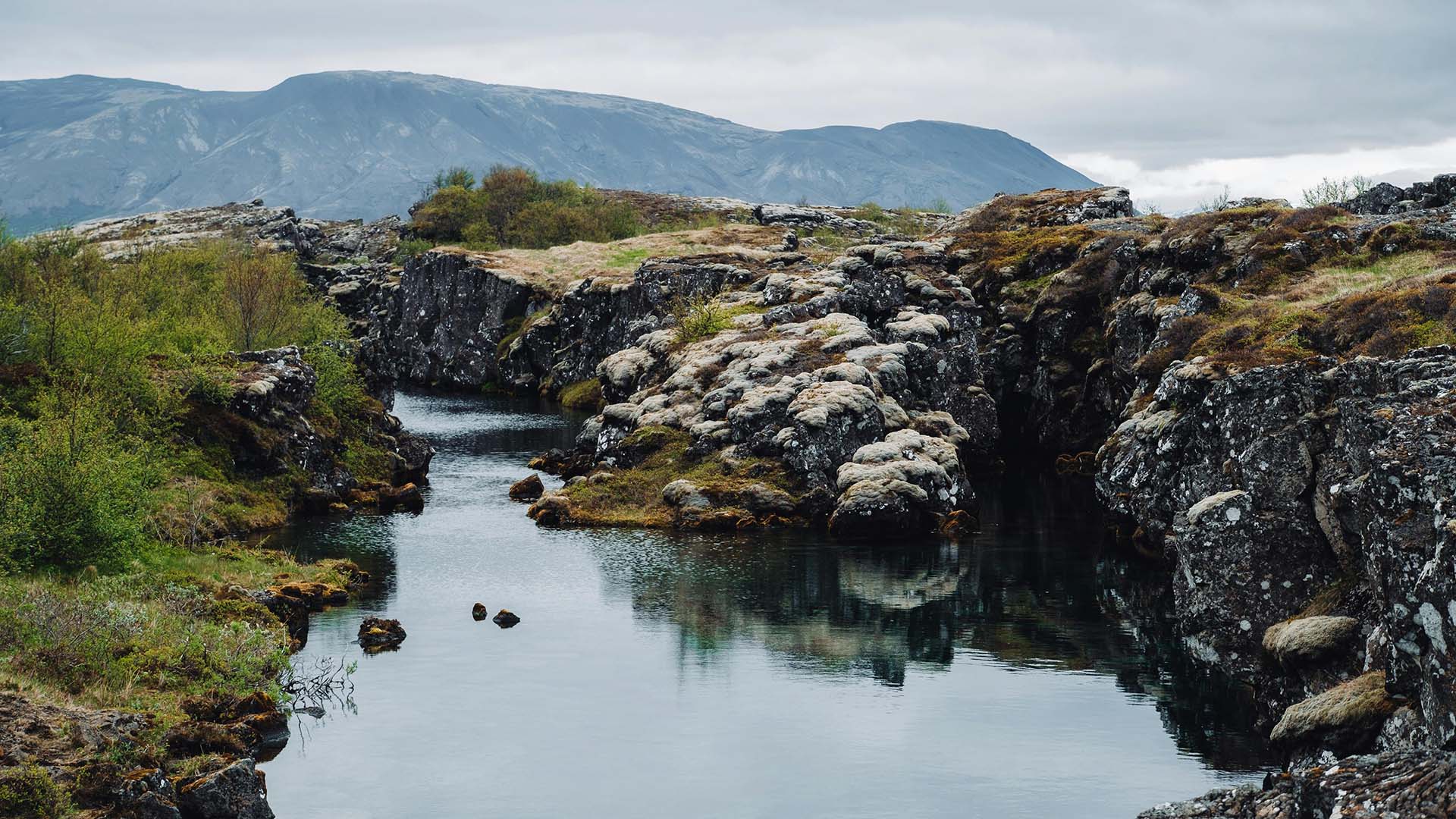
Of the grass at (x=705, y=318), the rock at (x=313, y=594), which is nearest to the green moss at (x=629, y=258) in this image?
the grass at (x=705, y=318)

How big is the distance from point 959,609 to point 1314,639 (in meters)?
21.1

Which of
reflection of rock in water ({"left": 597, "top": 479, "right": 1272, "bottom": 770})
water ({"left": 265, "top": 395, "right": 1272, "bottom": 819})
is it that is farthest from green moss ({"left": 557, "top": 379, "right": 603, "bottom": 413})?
reflection of rock in water ({"left": 597, "top": 479, "right": 1272, "bottom": 770})

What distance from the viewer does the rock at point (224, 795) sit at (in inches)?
1228

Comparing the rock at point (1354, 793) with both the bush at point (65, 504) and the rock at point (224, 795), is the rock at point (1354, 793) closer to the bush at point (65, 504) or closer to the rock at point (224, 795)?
the rock at point (224, 795)

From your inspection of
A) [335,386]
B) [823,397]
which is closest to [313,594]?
[335,386]

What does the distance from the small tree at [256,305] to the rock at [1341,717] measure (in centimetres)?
8579

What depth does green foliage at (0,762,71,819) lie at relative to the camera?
28422 mm

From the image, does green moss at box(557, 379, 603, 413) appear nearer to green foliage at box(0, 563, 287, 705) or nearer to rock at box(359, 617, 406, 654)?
rock at box(359, 617, 406, 654)

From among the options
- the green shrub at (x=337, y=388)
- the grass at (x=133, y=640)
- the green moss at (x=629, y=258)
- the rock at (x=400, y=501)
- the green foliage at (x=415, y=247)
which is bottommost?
the rock at (x=400, y=501)

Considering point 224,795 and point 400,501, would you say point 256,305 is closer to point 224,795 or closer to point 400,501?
point 400,501

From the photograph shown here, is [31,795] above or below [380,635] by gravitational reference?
above

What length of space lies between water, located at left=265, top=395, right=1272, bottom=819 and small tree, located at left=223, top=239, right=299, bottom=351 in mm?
35326

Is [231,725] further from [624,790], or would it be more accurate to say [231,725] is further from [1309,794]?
[1309,794]

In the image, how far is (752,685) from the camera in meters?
44.7
